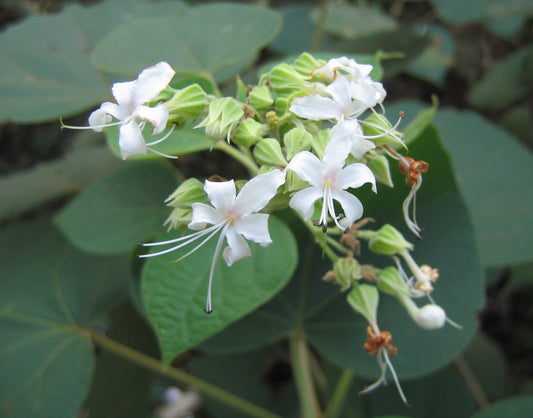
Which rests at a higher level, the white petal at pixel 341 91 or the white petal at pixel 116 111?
the white petal at pixel 341 91

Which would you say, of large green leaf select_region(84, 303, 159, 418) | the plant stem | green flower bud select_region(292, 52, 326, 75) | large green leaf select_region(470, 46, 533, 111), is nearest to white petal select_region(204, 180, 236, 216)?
green flower bud select_region(292, 52, 326, 75)

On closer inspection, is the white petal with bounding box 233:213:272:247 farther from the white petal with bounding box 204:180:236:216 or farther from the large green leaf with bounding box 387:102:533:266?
the large green leaf with bounding box 387:102:533:266

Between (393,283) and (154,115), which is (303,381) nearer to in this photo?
(393,283)

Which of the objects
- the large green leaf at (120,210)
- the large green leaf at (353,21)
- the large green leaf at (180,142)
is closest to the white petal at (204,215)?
the large green leaf at (180,142)

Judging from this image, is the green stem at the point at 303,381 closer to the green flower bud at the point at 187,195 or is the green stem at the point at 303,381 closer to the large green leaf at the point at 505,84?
the green flower bud at the point at 187,195

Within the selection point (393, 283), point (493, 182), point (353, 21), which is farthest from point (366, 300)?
point (353, 21)

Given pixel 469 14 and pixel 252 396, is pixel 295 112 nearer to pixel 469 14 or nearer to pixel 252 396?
pixel 252 396
